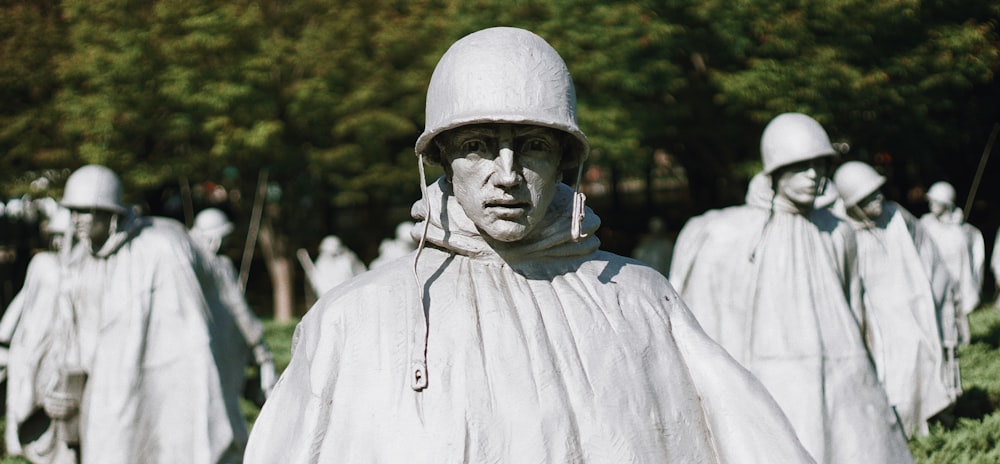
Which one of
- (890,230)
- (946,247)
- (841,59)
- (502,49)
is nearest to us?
(502,49)

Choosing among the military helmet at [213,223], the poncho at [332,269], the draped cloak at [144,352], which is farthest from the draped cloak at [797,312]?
the poncho at [332,269]

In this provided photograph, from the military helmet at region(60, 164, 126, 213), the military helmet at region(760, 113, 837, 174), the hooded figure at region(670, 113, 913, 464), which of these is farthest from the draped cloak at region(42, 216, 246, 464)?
the military helmet at region(760, 113, 837, 174)

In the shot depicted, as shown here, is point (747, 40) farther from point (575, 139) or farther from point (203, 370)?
point (575, 139)

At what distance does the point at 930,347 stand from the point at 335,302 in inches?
462

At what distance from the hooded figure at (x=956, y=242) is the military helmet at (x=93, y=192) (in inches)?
657

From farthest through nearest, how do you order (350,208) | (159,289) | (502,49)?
(350,208) < (159,289) < (502,49)

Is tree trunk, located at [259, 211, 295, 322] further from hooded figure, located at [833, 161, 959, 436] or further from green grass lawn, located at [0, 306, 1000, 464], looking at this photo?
hooded figure, located at [833, 161, 959, 436]

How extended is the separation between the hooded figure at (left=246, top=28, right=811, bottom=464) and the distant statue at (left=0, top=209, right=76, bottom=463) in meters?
8.44

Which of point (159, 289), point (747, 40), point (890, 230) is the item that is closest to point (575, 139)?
point (159, 289)

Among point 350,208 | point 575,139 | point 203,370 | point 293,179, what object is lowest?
point 350,208

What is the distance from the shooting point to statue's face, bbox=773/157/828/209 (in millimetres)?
10828

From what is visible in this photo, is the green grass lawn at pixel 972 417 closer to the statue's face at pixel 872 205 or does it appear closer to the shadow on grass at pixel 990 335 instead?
the shadow on grass at pixel 990 335

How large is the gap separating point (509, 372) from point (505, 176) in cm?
48

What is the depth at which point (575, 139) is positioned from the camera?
399 cm
